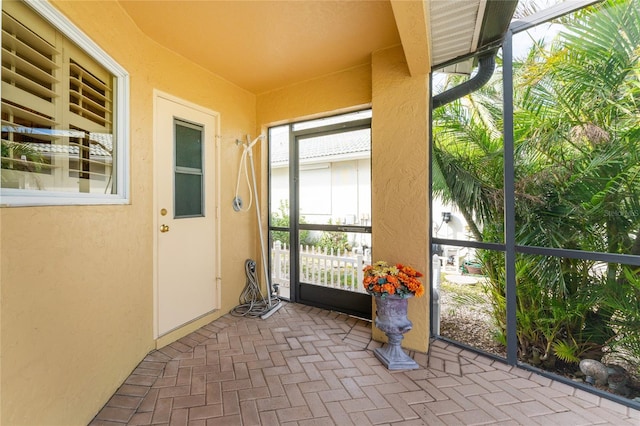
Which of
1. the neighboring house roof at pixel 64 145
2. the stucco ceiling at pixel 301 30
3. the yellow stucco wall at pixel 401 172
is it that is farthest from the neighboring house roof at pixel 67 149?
the yellow stucco wall at pixel 401 172

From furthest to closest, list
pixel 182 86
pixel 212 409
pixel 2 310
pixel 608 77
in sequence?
pixel 182 86 → pixel 608 77 → pixel 212 409 → pixel 2 310

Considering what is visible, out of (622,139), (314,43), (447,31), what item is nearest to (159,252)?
(314,43)

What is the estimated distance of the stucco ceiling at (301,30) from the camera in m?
1.81

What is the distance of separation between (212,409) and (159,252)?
4.49 ft

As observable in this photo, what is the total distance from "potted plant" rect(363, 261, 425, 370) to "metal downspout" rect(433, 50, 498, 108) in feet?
5.00

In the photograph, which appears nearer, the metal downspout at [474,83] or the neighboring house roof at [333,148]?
→ the metal downspout at [474,83]

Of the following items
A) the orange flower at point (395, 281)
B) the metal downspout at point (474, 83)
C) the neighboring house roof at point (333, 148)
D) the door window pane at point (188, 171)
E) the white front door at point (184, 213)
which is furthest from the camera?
the neighboring house roof at point (333, 148)

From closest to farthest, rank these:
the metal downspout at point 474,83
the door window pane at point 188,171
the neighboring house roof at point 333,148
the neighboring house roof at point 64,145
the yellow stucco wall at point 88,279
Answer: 1. the yellow stucco wall at point 88,279
2. the neighboring house roof at point 64,145
3. the metal downspout at point 474,83
4. the door window pane at point 188,171
5. the neighboring house roof at point 333,148

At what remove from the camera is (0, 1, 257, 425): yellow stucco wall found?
115cm

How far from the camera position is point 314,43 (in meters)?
2.35

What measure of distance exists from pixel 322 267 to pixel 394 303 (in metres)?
1.23

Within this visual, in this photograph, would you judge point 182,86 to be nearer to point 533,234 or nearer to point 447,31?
point 447,31

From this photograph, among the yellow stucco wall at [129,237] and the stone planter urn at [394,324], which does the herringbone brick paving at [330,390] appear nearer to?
the stone planter urn at [394,324]

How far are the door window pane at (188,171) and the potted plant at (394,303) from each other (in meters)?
1.86
